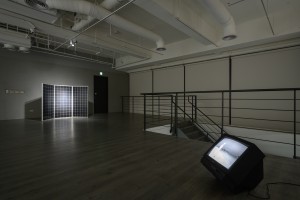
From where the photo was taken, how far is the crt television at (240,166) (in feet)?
4.69

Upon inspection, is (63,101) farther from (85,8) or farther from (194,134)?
(194,134)

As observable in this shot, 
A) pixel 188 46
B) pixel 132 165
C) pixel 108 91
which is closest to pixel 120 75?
pixel 108 91

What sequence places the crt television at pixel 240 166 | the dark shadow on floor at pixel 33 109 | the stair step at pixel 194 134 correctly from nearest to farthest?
the crt television at pixel 240 166
the stair step at pixel 194 134
the dark shadow on floor at pixel 33 109

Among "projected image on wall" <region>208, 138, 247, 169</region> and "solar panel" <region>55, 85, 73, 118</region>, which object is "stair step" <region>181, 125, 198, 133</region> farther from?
"solar panel" <region>55, 85, 73, 118</region>

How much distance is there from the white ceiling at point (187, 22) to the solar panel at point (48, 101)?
8.13ft

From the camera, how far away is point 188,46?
6.10 meters

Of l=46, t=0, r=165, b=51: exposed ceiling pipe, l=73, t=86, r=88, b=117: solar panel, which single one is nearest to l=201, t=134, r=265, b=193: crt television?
l=46, t=0, r=165, b=51: exposed ceiling pipe

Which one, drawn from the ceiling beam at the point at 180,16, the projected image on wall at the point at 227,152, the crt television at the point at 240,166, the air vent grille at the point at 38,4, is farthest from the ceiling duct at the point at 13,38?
the crt television at the point at 240,166

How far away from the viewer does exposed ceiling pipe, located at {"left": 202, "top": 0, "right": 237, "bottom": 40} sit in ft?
10.2

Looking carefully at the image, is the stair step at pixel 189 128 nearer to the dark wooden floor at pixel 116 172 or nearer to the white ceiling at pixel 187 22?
the dark wooden floor at pixel 116 172

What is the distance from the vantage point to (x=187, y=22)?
3.88 meters

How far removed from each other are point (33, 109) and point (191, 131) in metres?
6.28

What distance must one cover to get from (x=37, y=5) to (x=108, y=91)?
644cm

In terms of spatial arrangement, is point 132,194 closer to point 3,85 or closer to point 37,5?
point 37,5
